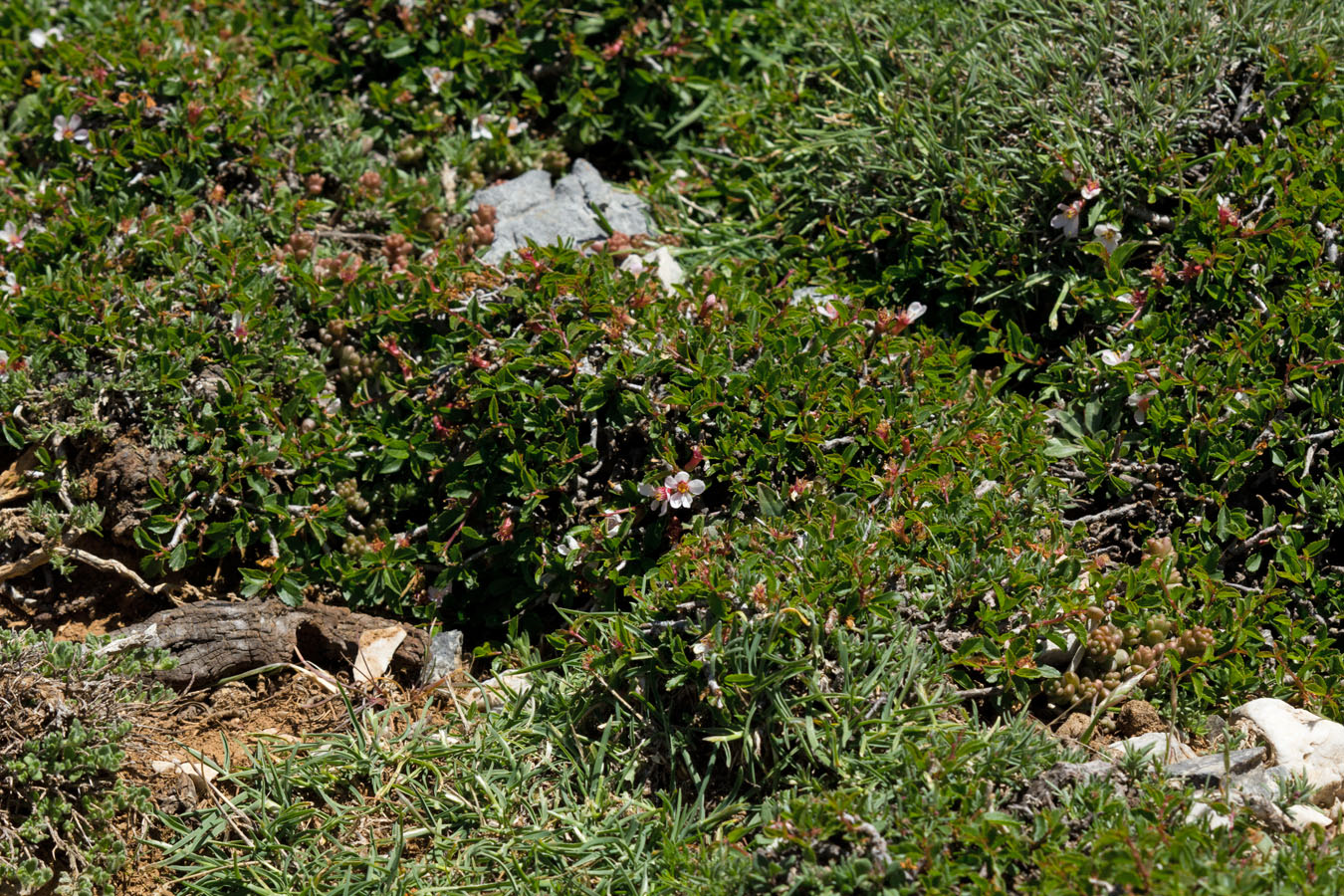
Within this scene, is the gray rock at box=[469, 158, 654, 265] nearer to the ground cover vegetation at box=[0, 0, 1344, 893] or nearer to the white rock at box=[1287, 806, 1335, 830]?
the ground cover vegetation at box=[0, 0, 1344, 893]

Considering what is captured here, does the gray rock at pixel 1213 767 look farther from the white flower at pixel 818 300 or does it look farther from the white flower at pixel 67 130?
the white flower at pixel 67 130

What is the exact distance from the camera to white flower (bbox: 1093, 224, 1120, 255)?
3820mm

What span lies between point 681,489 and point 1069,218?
1.79 m

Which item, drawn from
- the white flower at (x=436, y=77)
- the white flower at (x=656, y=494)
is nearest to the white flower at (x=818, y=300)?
the white flower at (x=656, y=494)

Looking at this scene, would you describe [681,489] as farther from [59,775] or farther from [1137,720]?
[59,775]

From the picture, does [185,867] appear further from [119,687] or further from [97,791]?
[119,687]

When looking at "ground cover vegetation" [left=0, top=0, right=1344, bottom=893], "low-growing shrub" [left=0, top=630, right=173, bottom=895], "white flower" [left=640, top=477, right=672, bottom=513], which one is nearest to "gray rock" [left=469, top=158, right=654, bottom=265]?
"ground cover vegetation" [left=0, top=0, right=1344, bottom=893]

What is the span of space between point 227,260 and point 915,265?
8.45ft

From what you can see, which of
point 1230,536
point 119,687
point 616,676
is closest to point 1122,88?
point 1230,536

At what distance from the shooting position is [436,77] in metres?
4.90

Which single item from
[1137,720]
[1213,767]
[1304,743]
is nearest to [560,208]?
[1137,720]

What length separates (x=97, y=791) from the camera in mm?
2834

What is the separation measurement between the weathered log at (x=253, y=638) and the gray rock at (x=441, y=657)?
0.09ft

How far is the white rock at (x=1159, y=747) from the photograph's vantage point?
2.82 m
